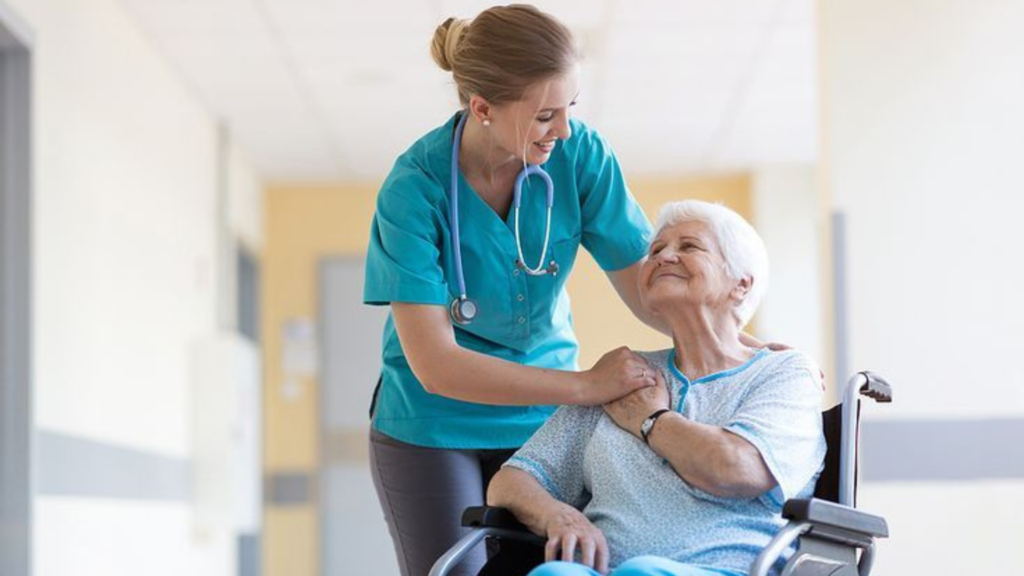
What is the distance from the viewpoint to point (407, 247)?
2289 mm

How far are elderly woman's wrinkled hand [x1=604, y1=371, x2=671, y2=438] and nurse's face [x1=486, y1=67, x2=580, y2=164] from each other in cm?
38

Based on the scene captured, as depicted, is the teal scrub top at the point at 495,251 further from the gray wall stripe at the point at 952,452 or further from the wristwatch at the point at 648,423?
the gray wall stripe at the point at 952,452

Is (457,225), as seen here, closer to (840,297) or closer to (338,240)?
(840,297)

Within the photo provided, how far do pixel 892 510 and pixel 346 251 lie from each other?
4453mm

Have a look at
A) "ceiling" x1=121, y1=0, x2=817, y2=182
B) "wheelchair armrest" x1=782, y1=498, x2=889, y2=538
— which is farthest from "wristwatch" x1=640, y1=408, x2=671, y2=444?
"ceiling" x1=121, y1=0, x2=817, y2=182

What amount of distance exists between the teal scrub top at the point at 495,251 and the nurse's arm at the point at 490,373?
0.06 metres

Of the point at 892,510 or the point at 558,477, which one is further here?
the point at 892,510

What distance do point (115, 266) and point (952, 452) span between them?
111 inches

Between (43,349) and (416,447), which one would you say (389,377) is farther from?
(43,349)

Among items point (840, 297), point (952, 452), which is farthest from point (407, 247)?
point (952, 452)

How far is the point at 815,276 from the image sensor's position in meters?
8.13

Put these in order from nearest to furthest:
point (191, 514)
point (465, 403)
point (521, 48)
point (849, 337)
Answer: point (521, 48) < point (465, 403) < point (849, 337) < point (191, 514)

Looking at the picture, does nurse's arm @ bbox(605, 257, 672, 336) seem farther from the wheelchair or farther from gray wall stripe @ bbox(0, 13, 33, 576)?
gray wall stripe @ bbox(0, 13, 33, 576)

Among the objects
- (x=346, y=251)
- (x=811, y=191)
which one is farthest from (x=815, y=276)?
(x=346, y=251)
